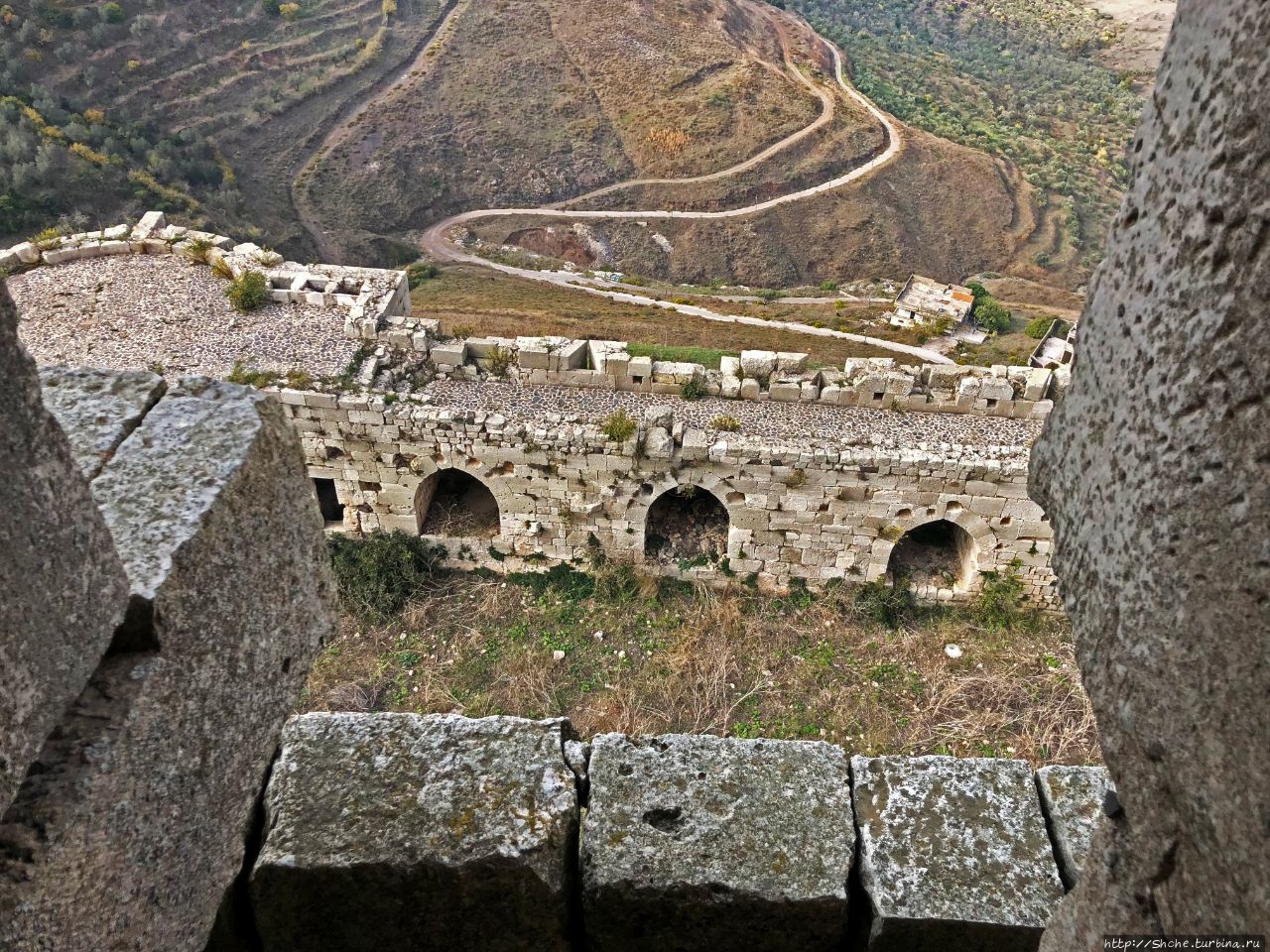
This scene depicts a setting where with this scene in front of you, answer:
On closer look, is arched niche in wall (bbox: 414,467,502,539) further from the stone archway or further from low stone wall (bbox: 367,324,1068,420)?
the stone archway

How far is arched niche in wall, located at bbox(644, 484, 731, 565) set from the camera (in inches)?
521

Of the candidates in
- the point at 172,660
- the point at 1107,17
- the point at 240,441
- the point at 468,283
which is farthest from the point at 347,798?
the point at 1107,17

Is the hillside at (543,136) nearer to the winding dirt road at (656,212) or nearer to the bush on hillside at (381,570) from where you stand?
the winding dirt road at (656,212)

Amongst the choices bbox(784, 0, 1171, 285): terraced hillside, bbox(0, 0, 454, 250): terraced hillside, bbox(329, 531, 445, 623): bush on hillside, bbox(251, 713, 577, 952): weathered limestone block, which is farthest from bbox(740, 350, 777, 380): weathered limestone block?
bbox(784, 0, 1171, 285): terraced hillside

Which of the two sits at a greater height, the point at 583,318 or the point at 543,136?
the point at 583,318

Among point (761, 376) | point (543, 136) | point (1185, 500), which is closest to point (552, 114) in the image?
point (543, 136)

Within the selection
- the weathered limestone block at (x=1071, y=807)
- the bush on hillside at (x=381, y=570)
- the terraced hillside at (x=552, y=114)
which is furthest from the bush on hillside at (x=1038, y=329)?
the weathered limestone block at (x=1071, y=807)

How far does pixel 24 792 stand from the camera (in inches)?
80.7

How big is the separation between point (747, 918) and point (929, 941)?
2.38ft

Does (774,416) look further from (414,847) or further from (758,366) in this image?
(414,847)

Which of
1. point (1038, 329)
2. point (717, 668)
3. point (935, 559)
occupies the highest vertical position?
point (717, 668)

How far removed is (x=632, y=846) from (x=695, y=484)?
29.0 ft

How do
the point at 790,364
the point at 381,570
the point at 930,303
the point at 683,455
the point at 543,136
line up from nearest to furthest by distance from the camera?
the point at 683,455, the point at 381,570, the point at 790,364, the point at 930,303, the point at 543,136

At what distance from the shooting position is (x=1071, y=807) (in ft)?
12.3
